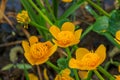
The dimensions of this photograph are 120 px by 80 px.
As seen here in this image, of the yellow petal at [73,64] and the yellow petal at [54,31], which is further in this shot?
the yellow petal at [54,31]

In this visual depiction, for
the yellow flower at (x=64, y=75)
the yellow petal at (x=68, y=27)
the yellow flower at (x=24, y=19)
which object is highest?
the yellow flower at (x=24, y=19)

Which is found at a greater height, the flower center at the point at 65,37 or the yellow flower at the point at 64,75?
the flower center at the point at 65,37

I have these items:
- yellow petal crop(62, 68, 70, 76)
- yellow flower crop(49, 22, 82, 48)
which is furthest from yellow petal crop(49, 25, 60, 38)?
yellow petal crop(62, 68, 70, 76)

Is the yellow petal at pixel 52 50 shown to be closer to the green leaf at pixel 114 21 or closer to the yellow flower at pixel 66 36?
the yellow flower at pixel 66 36

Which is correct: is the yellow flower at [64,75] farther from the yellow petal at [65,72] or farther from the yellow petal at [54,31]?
the yellow petal at [54,31]

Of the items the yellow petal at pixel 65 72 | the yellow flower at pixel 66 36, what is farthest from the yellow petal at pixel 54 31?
the yellow petal at pixel 65 72

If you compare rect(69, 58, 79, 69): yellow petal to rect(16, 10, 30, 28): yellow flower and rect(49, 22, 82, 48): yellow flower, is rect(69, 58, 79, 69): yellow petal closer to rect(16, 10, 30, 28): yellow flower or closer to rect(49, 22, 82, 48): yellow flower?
rect(49, 22, 82, 48): yellow flower

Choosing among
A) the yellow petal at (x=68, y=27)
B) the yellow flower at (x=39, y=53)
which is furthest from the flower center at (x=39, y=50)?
the yellow petal at (x=68, y=27)

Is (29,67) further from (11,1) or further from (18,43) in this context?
(11,1)
